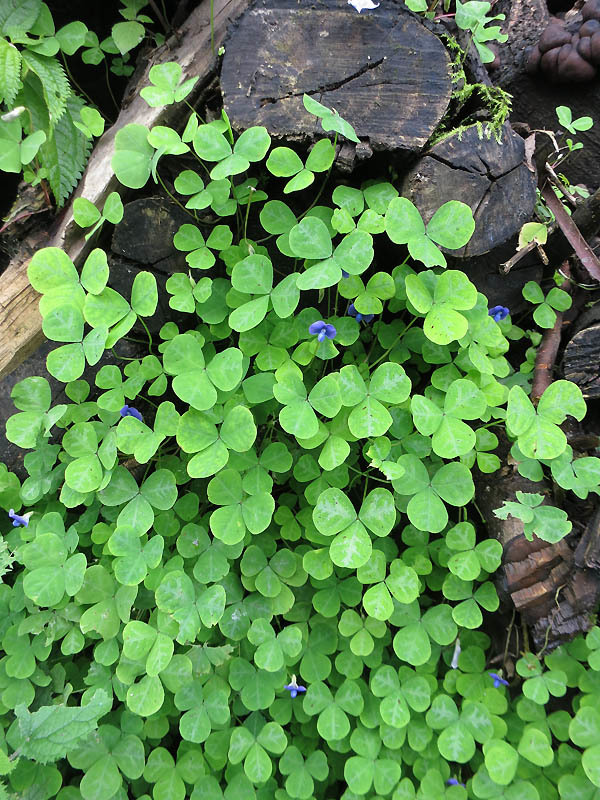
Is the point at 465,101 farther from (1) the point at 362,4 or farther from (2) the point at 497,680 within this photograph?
(2) the point at 497,680

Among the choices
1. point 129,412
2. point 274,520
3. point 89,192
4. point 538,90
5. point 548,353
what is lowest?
point 548,353

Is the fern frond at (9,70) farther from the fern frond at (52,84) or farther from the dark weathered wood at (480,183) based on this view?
the dark weathered wood at (480,183)

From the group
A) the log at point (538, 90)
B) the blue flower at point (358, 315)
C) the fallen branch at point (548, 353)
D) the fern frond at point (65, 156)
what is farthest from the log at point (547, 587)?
the fern frond at point (65, 156)

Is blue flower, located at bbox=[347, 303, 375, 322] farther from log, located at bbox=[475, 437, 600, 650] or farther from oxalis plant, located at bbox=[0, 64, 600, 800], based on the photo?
log, located at bbox=[475, 437, 600, 650]

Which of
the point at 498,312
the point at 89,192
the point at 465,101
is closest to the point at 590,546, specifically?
the point at 498,312

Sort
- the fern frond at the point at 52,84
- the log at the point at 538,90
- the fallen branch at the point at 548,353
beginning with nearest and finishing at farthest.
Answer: the fern frond at the point at 52,84
the fallen branch at the point at 548,353
the log at the point at 538,90

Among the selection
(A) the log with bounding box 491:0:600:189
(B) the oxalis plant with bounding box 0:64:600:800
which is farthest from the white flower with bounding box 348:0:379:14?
(A) the log with bounding box 491:0:600:189
